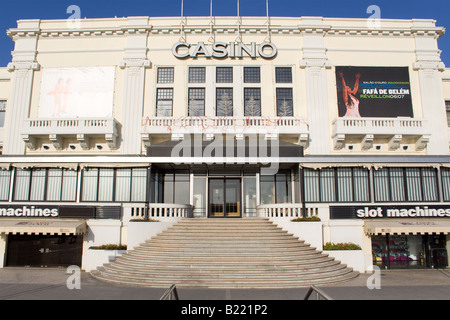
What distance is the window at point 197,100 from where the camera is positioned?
895 inches

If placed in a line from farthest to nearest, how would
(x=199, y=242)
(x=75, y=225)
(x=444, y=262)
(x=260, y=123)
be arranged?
(x=260, y=123) → (x=444, y=262) → (x=75, y=225) → (x=199, y=242)

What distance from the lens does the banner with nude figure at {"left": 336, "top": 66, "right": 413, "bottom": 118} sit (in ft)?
73.4

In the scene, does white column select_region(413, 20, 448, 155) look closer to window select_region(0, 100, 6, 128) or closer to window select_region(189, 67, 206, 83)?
window select_region(189, 67, 206, 83)

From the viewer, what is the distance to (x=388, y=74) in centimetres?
2300

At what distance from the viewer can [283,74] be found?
23406 millimetres

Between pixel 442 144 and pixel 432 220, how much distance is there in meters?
6.98

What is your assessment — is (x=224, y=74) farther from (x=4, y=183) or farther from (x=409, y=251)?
(x=409, y=251)

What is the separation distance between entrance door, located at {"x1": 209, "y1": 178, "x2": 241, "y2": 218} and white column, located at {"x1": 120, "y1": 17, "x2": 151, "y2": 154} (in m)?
6.00

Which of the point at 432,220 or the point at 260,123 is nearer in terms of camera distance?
the point at 432,220

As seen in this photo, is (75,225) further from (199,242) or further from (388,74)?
(388,74)

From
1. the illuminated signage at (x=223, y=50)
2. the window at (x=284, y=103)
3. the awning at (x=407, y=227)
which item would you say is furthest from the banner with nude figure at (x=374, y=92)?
the awning at (x=407, y=227)

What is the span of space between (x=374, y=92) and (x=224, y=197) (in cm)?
1351

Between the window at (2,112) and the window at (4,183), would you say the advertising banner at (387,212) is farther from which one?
the window at (2,112)

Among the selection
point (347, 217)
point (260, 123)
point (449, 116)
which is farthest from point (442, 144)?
point (260, 123)
